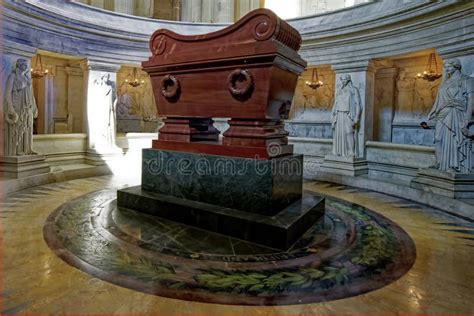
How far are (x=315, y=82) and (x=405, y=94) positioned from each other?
2.26 meters

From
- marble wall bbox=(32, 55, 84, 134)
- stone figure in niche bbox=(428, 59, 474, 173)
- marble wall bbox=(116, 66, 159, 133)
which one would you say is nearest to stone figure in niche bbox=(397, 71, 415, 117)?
stone figure in niche bbox=(428, 59, 474, 173)

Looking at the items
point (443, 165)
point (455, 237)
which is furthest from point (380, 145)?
point (455, 237)

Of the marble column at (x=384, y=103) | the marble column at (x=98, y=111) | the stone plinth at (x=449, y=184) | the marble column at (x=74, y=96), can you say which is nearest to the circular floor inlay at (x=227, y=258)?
the stone plinth at (x=449, y=184)

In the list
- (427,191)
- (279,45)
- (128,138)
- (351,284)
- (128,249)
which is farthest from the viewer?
(128,138)

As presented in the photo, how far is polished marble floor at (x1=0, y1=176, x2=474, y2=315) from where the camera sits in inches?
80.6

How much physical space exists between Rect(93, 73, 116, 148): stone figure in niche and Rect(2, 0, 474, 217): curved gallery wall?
7.9 inches

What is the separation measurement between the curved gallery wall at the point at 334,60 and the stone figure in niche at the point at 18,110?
7.8 inches

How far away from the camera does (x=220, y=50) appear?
3463mm

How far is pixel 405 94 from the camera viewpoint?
7758 millimetres

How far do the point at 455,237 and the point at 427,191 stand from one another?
1759 millimetres

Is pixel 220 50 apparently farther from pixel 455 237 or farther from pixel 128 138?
pixel 128 138

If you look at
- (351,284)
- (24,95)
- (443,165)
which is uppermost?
(24,95)

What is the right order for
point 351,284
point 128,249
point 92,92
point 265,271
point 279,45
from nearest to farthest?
point 351,284, point 265,271, point 128,249, point 279,45, point 92,92

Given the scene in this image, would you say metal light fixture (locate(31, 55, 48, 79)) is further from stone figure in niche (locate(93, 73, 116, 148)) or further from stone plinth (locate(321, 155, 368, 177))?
stone plinth (locate(321, 155, 368, 177))
